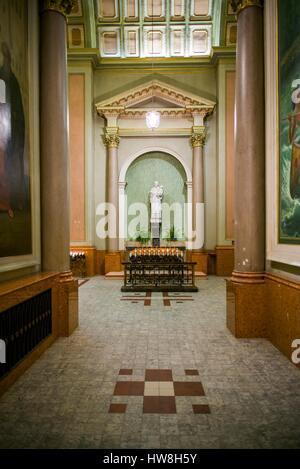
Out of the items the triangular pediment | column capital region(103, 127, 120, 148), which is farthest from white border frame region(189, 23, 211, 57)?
column capital region(103, 127, 120, 148)

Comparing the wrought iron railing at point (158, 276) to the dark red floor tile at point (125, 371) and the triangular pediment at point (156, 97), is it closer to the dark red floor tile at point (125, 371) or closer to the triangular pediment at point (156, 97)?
the dark red floor tile at point (125, 371)

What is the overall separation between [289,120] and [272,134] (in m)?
0.62

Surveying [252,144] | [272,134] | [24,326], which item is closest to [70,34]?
[252,144]

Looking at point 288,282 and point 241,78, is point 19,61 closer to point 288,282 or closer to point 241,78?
point 241,78

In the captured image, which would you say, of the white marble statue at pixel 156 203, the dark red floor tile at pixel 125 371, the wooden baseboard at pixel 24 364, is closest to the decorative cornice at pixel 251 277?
the dark red floor tile at pixel 125 371

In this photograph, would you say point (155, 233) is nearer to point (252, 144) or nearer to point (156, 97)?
point (156, 97)

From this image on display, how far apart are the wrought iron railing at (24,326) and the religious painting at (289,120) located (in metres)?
3.52

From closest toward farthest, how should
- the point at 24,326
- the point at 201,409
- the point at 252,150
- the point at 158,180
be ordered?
the point at 201,409, the point at 24,326, the point at 252,150, the point at 158,180

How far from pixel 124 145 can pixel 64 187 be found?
895 centimetres

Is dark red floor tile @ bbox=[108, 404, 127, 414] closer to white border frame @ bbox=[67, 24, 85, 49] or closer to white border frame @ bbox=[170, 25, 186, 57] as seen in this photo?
white border frame @ bbox=[67, 24, 85, 49]

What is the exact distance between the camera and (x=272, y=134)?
525 centimetres

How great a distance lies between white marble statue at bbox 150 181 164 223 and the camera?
558 inches

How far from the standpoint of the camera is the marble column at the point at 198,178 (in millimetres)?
13688
